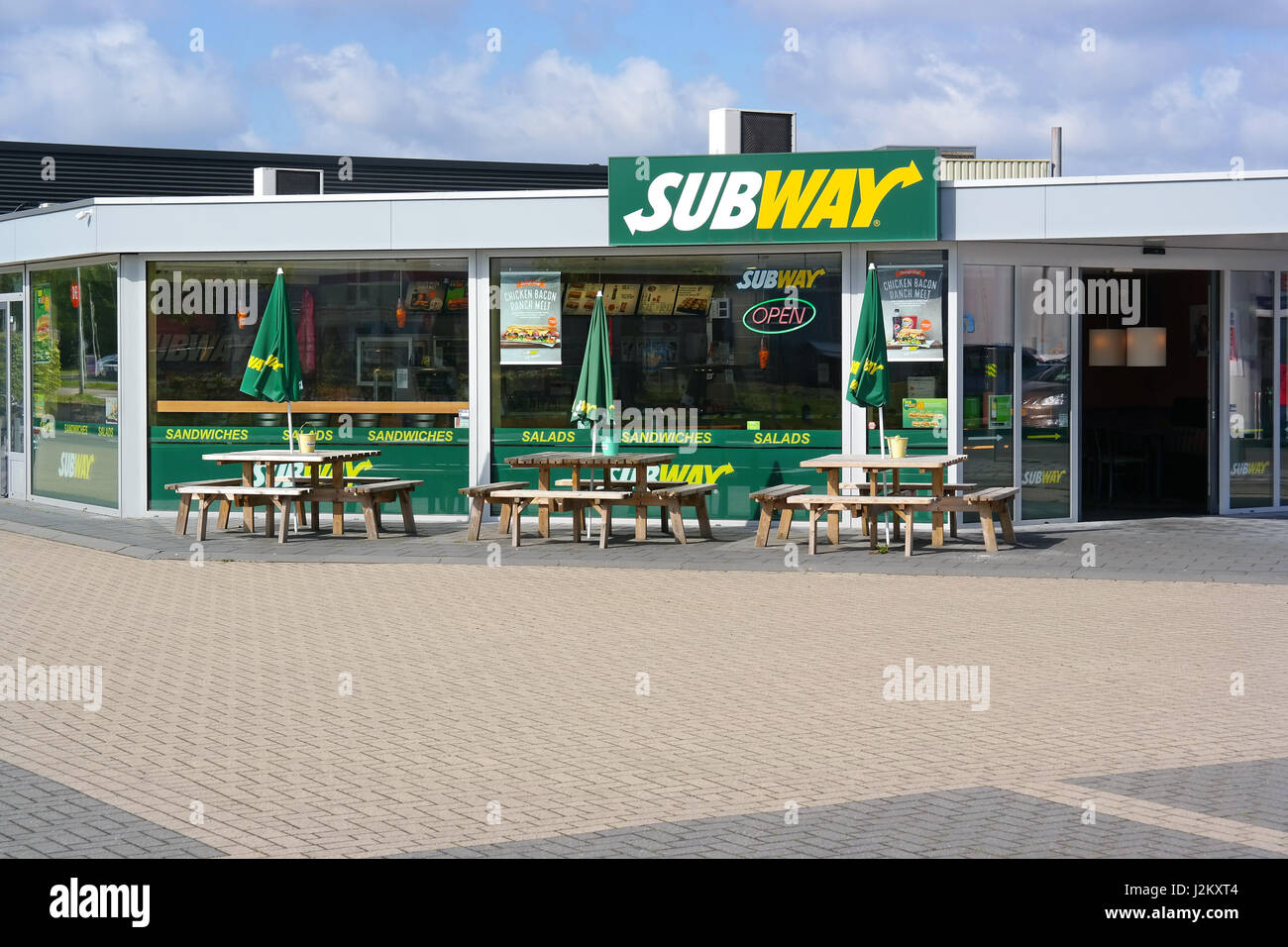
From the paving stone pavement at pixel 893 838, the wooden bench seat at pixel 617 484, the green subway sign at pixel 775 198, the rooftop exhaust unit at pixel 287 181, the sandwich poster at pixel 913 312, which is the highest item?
the rooftop exhaust unit at pixel 287 181

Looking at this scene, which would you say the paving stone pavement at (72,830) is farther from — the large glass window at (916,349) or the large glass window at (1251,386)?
the large glass window at (1251,386)

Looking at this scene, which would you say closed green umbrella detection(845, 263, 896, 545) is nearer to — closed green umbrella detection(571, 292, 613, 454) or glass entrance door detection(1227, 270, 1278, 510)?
closed green umbrella detection(571, 292, 613, 454)

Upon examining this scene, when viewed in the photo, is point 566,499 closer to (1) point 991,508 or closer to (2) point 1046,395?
(1) point 991,508

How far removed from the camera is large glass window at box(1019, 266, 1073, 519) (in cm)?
1630

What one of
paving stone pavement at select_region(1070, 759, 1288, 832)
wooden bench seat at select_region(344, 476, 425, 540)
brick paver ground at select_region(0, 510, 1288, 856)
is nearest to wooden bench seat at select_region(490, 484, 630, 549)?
wooden bench seat at select_region(344, 476, 425, 540)

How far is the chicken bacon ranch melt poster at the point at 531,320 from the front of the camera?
16938 mm

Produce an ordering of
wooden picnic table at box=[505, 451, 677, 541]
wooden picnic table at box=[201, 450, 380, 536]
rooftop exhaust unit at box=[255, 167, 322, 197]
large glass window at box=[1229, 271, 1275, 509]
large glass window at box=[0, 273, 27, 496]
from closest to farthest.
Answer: wooden picnic table at box=[505, 451, 677, 541] → wooden picnic table at box=[201, 450, 380, 536] → large glass window at box=[1229, 271, 1275, 509] → large glass window at box=[0, 273, 27, 496] → rooftop exhaust unit at box=[255, 167, 322, 197]

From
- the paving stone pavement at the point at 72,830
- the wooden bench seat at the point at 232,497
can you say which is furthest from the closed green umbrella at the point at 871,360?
the paving stone pavement at the point at 72,830

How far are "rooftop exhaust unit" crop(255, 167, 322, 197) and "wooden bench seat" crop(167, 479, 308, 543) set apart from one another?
549 cm

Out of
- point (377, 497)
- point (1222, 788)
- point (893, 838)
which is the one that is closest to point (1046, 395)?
point (377, 497)

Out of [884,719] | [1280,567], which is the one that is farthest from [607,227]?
[884,719]

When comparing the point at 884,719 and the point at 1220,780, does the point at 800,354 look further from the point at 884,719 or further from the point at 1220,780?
the point at 1220,780

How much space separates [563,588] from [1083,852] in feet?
24.4

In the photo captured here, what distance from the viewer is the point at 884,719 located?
7.56 metres
